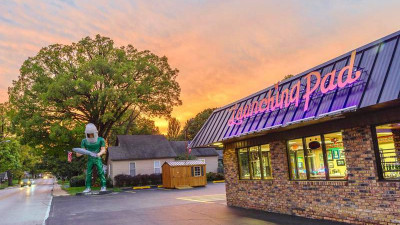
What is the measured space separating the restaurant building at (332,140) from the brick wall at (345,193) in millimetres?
27

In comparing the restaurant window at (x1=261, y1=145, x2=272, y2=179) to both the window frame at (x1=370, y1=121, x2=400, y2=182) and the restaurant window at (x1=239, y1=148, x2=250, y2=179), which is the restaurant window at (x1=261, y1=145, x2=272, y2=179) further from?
the window frame at (x1=370, y1=121, x2=400, y2=182)

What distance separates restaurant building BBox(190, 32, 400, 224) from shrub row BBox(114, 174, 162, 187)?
81.2ft

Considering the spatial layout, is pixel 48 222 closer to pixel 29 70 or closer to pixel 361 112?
pixel 361 112

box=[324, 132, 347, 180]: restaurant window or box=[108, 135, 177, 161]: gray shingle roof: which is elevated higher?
box=[108, 135, 177, 161]: gray shingle roof

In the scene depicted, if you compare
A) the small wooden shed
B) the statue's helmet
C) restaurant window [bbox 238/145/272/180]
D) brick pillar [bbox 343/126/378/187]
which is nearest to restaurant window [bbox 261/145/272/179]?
restaurant window [bbox 238/145/272/180]

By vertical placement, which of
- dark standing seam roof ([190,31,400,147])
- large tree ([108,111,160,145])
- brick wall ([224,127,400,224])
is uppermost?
large tree ([108,111,160,145])

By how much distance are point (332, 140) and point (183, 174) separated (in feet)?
76.3

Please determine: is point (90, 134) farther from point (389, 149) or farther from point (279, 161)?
point (389, 149)

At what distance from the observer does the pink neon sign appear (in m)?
9.39

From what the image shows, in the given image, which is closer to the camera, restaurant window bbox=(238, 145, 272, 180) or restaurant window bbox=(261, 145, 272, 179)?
restaurant window bbox=(261, 145, 272, 179)

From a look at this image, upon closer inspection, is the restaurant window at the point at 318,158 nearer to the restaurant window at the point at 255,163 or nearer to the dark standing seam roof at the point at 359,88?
the dark standing seam roof at the point at 359,88

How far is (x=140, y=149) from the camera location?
4075 cm

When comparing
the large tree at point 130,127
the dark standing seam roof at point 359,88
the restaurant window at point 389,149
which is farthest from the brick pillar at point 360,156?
the large tree at point 130,127

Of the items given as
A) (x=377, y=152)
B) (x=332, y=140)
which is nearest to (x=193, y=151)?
(x=332, y=140)
